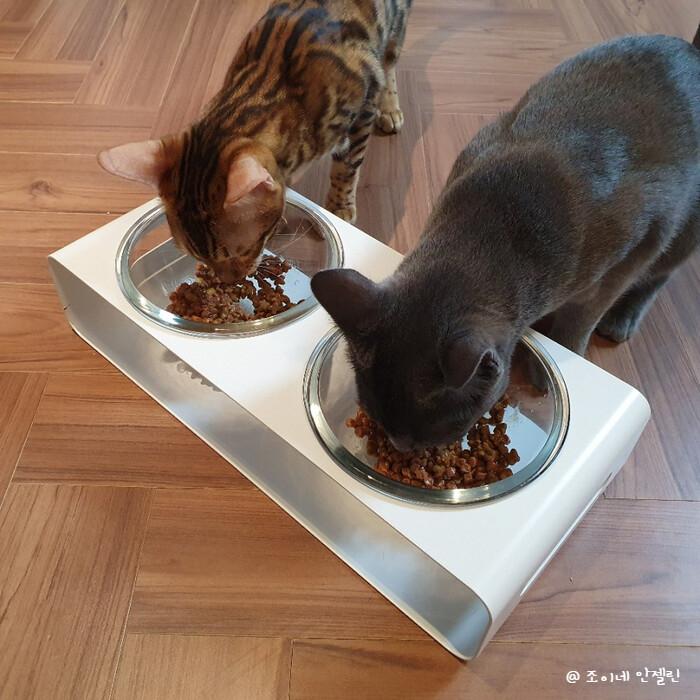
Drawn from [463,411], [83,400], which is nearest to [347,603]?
[463,411]

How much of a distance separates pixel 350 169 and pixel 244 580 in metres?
0.82

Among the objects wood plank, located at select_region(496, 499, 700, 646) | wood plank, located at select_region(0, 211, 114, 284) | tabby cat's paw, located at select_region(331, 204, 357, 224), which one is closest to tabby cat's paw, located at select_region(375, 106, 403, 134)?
tabby cat's paw, located at select_region(331, 204, 357, 224)

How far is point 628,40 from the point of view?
99 centimetres

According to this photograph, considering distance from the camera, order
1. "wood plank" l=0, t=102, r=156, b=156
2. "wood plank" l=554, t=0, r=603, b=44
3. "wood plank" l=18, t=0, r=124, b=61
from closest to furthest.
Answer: "wood plank" l=0, t=102, r=156, b=156
"wood plank" l=18, t=0, r=124, b=61
"wood plank" l=554, t=0, r=603, b=44

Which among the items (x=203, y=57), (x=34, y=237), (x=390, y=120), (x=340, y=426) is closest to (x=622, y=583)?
(x=340, y=426)

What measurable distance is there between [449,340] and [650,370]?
0.69 meters

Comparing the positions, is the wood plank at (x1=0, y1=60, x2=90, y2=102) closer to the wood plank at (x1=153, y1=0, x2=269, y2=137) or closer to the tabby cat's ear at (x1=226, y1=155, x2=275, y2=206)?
the wood plank at (x1=153, y1=0, x2=269, y2=137)

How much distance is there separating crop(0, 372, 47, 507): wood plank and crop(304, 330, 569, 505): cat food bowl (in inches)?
20.2

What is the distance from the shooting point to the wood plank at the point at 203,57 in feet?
5.28

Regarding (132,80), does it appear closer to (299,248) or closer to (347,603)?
(299,248)

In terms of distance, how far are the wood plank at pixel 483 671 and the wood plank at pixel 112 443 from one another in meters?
0.29

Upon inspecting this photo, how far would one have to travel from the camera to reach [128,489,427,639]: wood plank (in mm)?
860

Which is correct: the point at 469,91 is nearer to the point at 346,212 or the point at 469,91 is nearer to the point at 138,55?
the point at 346,212

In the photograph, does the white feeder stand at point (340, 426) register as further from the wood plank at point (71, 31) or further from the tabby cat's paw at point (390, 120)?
the wood plank at point (71, 31)
